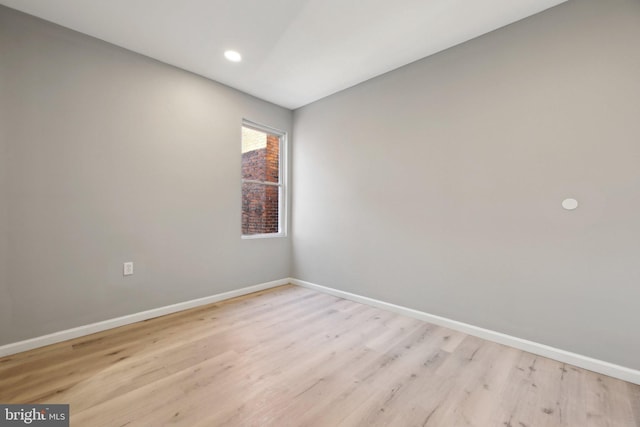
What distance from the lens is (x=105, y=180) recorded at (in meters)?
2.44

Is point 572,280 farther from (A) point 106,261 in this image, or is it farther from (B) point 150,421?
(A) point 106,261

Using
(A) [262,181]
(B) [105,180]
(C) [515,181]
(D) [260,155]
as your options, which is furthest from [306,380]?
(D) [260,155]

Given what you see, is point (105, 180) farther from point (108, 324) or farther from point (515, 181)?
point (515, 181)

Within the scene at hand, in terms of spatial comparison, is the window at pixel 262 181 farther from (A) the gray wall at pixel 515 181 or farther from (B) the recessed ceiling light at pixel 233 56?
(A) the gray wall at pixel 515 181

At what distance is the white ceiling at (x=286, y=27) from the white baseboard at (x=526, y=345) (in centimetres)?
260

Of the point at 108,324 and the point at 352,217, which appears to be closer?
the point at 108,324

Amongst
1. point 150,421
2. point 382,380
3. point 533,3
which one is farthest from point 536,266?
point 150,421

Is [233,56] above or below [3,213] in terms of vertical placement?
above

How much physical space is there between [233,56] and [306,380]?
9.61ft

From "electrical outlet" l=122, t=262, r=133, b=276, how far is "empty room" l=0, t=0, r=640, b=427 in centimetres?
1

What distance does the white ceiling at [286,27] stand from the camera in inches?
78.9

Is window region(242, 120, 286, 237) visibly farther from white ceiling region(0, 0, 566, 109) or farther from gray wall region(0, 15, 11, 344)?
gray wall region(0, 15, 11, 344)

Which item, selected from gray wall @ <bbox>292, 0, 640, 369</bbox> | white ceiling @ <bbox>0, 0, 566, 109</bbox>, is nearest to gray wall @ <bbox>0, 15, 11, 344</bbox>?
white ceiling @ <bbox>0, 0, 566, 109</bbox>

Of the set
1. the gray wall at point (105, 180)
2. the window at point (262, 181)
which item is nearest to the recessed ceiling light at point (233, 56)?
the gray wall at point (105, 180)
